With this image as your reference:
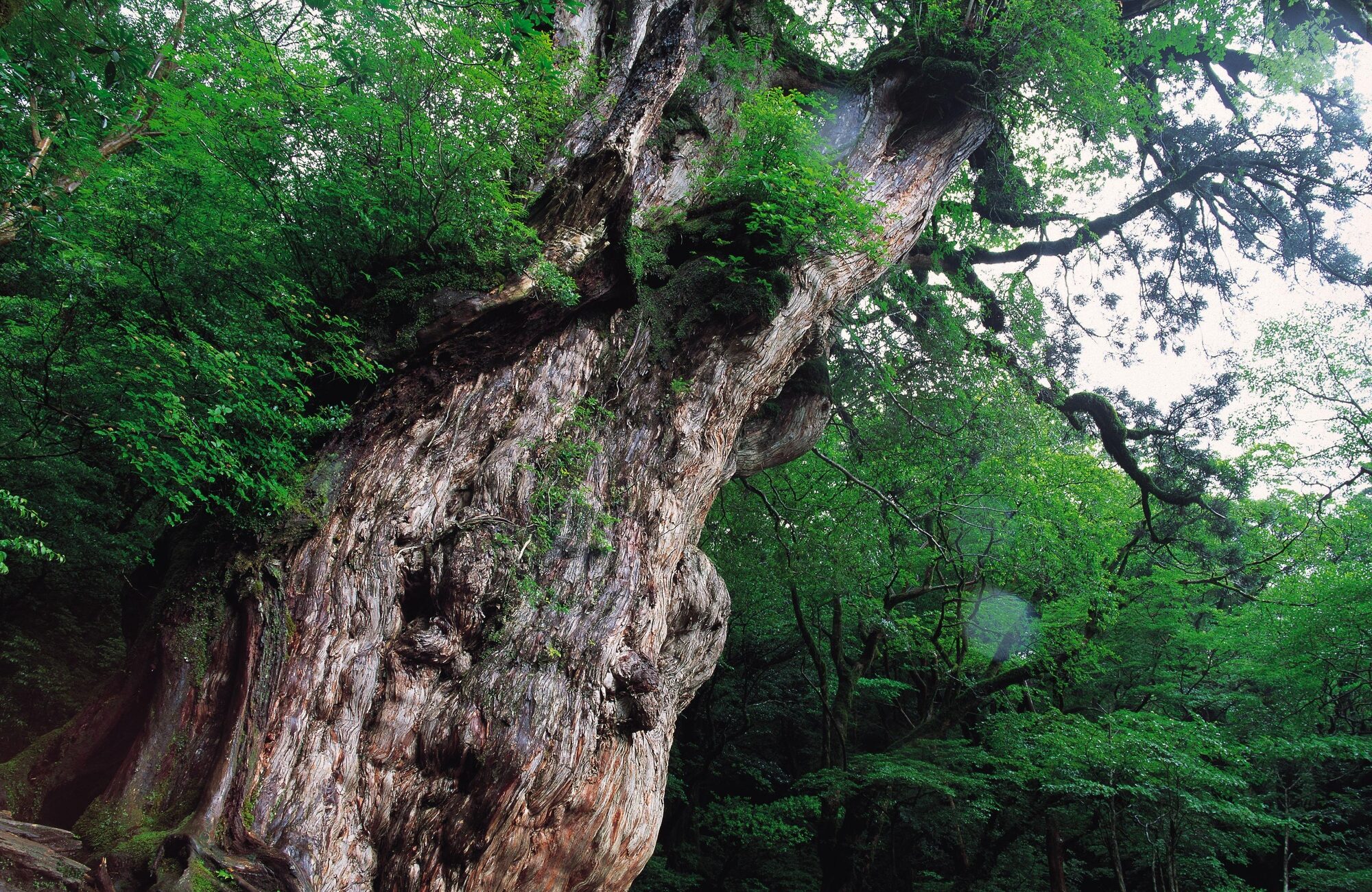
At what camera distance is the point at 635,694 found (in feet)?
12.0

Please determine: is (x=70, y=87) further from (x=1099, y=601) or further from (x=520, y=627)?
(x=1099, y=601)

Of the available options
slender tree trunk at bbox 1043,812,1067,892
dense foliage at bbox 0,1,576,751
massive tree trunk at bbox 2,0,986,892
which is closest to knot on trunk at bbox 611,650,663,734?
massive tree trunk at bbox 2,0,986,892

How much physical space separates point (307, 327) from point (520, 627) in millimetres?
1871

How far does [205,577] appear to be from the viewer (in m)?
2.97

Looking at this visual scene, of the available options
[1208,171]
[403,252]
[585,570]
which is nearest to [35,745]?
[585,570]

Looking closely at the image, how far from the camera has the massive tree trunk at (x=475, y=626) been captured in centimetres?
267

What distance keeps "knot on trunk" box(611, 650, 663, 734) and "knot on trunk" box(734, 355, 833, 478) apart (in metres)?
3.11

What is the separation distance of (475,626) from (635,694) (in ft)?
2.98

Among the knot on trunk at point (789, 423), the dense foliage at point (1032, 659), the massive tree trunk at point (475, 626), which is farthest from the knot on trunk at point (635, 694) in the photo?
the dense foliage at point (1032, 659)

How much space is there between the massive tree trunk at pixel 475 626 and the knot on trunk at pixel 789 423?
1.26 meters

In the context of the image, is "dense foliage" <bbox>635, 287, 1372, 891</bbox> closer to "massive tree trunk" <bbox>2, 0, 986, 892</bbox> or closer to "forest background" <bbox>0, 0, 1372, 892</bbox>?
"forest background" <bbox>0, 0, 1372, 892</bbox>

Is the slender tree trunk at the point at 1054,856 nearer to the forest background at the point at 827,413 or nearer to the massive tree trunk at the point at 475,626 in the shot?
the forest background at the point at 827,413

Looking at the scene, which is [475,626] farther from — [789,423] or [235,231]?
[789,423]

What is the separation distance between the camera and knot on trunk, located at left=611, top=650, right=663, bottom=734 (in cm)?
362
